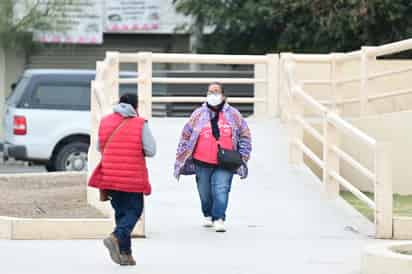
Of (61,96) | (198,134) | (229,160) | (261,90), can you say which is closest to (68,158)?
(61,96)

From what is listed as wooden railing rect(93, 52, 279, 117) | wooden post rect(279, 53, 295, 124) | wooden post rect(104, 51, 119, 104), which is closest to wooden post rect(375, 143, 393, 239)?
wooden post rect(279, 53, 295, 124)

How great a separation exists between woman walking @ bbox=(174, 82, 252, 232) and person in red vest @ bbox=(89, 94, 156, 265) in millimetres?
2264

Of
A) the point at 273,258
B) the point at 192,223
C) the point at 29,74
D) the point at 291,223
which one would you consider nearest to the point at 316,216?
the point at 291,223

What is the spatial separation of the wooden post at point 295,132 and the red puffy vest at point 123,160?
6102 mm

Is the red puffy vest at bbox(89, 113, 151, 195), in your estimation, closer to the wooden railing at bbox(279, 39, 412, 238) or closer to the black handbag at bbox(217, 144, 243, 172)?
the black handbag at bbox(217, 144, 243, 172)

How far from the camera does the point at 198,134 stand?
13.4 m

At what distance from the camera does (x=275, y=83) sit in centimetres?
1917

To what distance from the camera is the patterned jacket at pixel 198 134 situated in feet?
44.1

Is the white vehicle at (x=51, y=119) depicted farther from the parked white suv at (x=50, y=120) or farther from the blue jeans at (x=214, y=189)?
the blue jeans at (x=214, y=189)

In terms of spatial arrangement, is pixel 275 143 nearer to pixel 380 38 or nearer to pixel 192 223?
pixel 192 223

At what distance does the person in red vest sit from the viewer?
36.0ft

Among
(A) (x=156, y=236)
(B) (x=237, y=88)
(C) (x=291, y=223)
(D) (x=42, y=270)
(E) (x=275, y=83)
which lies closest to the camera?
(D) (x=42, y=270)

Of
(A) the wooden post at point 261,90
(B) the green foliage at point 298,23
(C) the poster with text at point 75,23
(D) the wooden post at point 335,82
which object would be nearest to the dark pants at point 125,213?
(D) the wooden post at point 335,82

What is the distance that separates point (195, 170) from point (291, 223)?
1.32m
